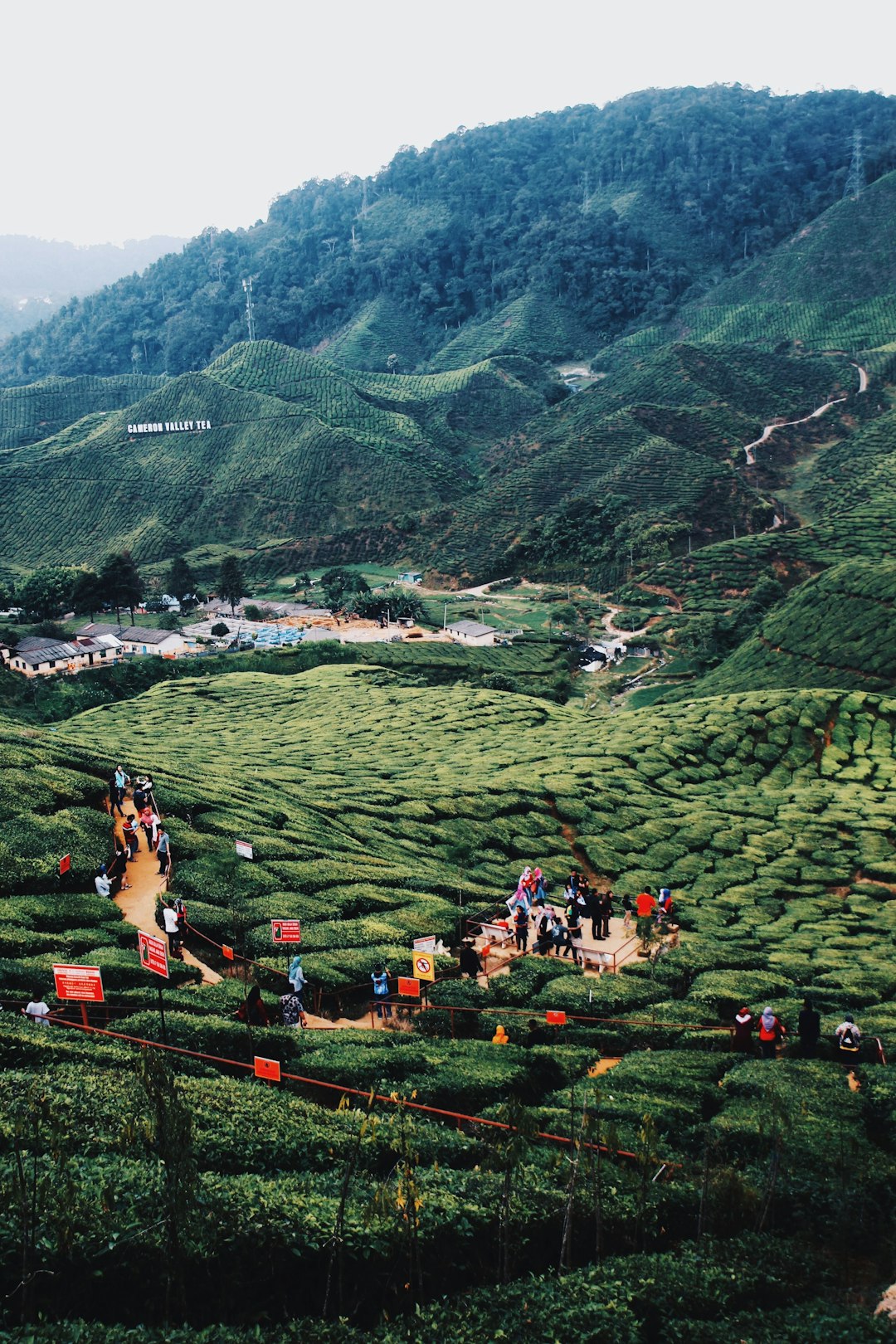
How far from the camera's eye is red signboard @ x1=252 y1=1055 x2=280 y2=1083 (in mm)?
15703

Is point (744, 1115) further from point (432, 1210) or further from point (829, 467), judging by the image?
point (829, 467)

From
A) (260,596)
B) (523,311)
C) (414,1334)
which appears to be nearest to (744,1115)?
(414,1334)

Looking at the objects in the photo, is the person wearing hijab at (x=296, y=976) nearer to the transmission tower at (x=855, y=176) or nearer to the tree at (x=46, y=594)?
the tree at (x=46, y=594)

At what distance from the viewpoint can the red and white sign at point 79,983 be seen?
1605cm

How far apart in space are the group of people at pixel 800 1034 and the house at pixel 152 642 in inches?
2795

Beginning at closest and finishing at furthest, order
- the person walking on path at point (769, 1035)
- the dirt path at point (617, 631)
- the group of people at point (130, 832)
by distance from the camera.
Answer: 1. the person walking on path at point (769, 1035)
2. the group of people at point (130, 832)
3. the dirt path at point (617, 631)

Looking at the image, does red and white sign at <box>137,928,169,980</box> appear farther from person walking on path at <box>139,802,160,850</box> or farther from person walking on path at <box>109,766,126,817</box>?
person walking on path at <box>109,766,126,817</box>

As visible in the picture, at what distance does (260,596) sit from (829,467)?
200ft

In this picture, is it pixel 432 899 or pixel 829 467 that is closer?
pixel 432 899

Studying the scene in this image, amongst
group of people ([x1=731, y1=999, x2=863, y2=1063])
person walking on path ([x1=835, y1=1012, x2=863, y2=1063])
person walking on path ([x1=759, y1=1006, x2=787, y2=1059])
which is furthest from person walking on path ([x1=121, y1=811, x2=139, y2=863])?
person walking on path ([x1=835, y1=1012, x2=863, y2=1063])

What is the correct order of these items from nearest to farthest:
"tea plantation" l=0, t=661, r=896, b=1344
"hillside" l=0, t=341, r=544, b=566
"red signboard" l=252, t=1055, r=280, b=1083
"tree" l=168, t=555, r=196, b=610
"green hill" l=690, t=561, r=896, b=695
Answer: "tea plantation" l=0, t=661, r=896, b=1344
"red signboard" l=252, t=1055, r=280, b=1083
"green hill" l=690, t=561, r=896, b=695
"tree" l=168, t=555, r=196, b=610
"hillside" l=0, t=341, r=544, b=566

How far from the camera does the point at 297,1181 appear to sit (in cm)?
1332

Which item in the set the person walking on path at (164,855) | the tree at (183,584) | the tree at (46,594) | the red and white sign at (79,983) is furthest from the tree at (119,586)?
the red and white sign at (79,983)

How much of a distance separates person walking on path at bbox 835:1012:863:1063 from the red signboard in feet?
32.1
